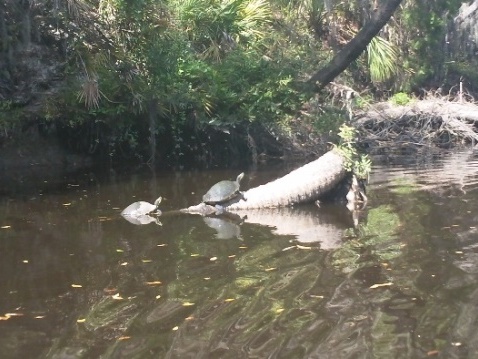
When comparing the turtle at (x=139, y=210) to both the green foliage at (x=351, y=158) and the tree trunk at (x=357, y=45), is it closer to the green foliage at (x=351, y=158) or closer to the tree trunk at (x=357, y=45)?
the green foliage at (x=351, y=158)

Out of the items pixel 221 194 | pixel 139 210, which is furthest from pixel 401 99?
pixel 139 210

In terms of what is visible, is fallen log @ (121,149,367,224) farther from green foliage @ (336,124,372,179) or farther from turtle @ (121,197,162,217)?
turtle @ (121,197,162,217)

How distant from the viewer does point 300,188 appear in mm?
11484

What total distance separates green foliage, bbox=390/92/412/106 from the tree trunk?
4.30 metres

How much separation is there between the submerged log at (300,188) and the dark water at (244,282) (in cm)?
31

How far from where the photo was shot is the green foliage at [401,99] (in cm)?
2213

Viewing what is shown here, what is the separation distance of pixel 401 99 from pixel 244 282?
53.6ft

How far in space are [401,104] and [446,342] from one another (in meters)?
17.3

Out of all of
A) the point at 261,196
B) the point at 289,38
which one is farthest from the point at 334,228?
the point at 289,38

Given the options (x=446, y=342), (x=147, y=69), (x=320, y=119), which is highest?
(x=147, y=69)

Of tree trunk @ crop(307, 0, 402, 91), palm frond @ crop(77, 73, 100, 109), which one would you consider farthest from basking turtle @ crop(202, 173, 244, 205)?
tree trunk @ crop(307, 0, 402, 91)

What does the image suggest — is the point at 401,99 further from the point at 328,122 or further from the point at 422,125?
the point at 328,122

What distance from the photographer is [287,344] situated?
5.46m

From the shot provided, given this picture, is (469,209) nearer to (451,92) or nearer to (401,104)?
(401,104)
